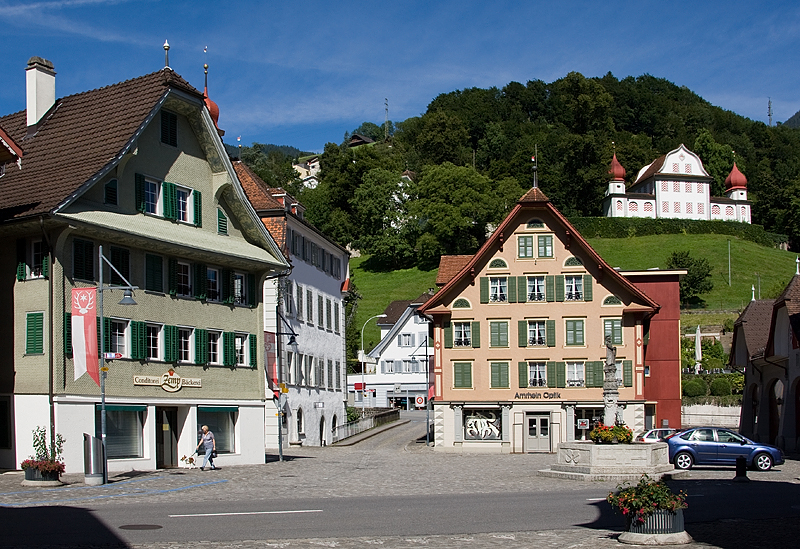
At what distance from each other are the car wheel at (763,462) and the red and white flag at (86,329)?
2226cm

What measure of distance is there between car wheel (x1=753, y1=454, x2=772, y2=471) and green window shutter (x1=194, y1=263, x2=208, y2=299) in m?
20.0

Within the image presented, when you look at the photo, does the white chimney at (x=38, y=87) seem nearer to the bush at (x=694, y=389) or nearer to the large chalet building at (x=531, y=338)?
the large chalet building at (x=531, y=338)

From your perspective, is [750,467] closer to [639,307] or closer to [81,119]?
[639,307]

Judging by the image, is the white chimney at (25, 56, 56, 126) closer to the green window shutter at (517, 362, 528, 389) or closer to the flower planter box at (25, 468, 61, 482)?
the flower planter box at (25, 468, 61, 482)

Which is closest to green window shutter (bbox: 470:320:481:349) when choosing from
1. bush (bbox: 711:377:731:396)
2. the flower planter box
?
the flower planter box

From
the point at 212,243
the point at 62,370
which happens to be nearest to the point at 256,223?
the point at 212,243

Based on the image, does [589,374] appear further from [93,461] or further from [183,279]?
[93,461]

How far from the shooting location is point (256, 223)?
3775cm

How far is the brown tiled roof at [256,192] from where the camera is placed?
4922 cm

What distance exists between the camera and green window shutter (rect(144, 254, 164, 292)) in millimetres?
32906

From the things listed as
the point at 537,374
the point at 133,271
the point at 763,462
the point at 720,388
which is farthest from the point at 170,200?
the point at 720,388

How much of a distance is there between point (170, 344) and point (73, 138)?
24.2 ft

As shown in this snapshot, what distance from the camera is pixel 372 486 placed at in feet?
86.6

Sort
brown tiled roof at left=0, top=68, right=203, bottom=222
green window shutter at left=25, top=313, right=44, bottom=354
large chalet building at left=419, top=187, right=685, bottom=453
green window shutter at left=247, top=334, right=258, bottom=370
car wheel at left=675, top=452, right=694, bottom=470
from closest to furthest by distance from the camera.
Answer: green window shutter at left=25, top=313, right=44, bottom=354 < brown tiled roof at left=0, top=68, right=203, bottom=222 < car wheel at left=675, top=452, right=694, bottom=470 < green window shutter at left=247, top=334, right=258, bottom=370 < large chalet building at left=419, top=187, right=685, bottom=453
